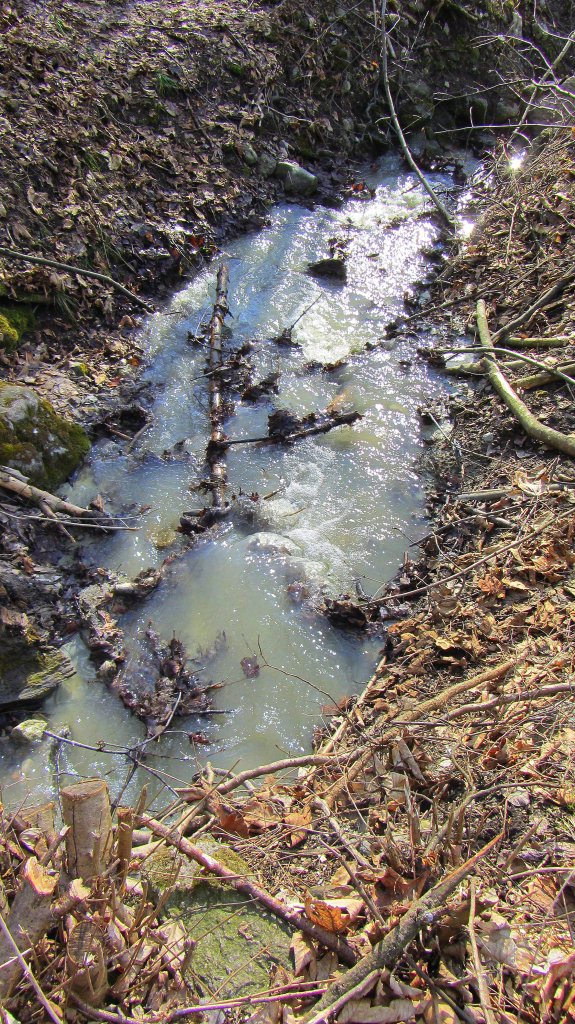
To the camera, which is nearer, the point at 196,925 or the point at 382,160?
the point at 196,925

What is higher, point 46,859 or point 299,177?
point 299,177

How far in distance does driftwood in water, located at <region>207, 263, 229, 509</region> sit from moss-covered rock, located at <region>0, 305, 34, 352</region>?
A: 1932mm

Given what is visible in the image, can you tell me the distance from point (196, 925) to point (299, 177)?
372 inches

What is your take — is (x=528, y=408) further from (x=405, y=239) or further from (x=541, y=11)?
(x=541, y=11)

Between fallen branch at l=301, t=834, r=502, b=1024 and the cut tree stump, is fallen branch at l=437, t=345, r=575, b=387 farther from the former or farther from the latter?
the cut tree stump

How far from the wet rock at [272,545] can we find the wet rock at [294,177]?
6.50m

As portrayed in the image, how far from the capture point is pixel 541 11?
10.7 meters

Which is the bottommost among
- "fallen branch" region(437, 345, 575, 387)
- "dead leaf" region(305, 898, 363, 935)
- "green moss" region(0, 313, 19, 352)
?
"dead leaf" region(305, 898, 363, 935)

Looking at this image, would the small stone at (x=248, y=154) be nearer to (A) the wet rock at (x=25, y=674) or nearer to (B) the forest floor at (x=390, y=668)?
(B) the forest floor at (x=390, y=668)

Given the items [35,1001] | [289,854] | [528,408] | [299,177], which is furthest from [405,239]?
[35,1001]

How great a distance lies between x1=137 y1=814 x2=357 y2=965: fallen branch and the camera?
6.81 ft

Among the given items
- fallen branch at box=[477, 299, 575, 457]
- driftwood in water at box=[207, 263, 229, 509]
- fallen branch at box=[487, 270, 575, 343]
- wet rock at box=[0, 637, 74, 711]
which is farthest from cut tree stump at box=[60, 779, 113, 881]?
fallen branch at box=[487, 270, 575, 343]

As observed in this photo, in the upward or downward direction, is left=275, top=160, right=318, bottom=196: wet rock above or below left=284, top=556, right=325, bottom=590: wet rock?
above

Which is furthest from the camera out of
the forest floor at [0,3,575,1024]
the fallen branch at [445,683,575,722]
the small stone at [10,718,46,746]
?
the small stone at [10,718,46,746]
